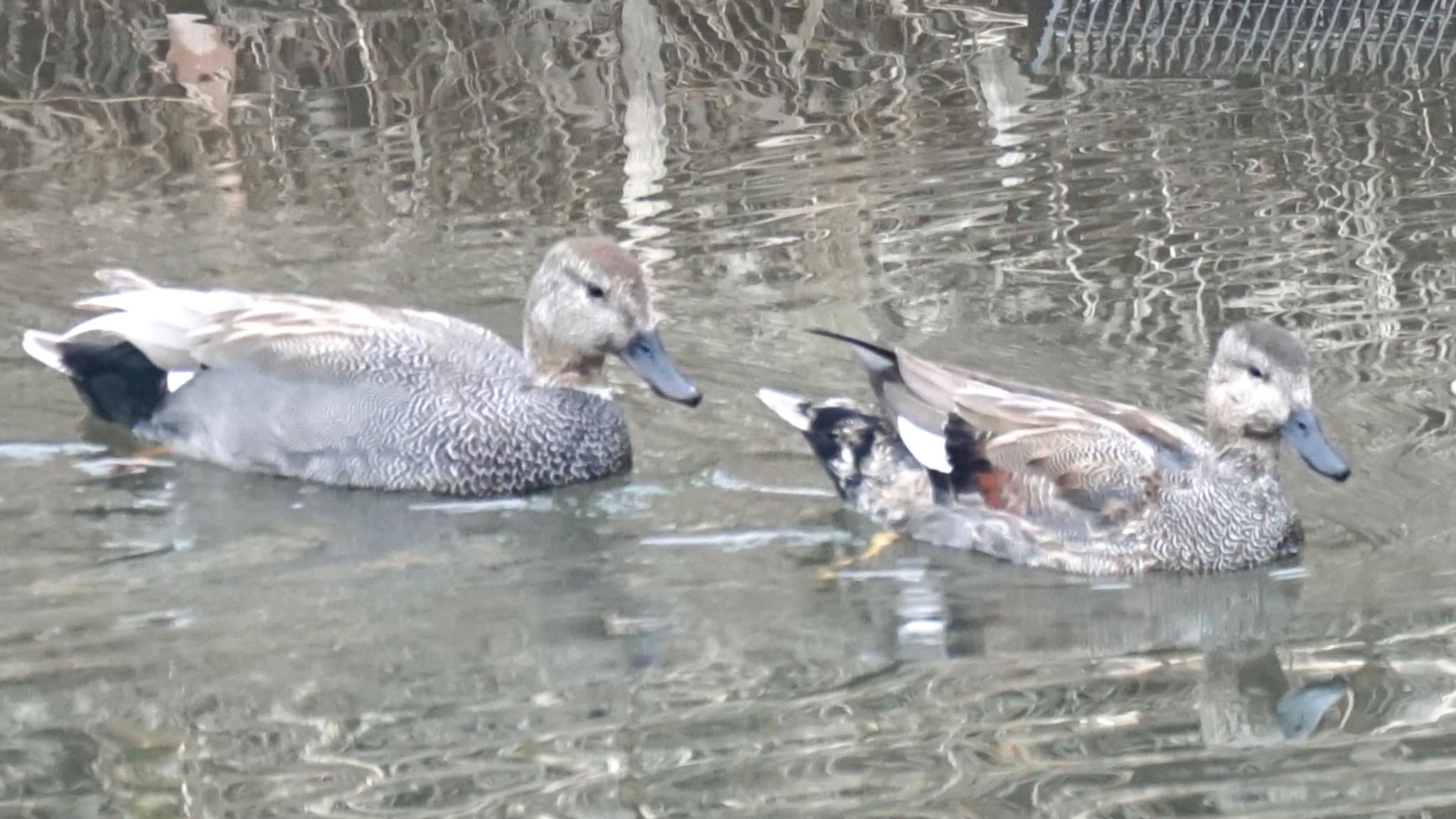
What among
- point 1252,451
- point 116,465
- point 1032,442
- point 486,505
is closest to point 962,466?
point 1032,442

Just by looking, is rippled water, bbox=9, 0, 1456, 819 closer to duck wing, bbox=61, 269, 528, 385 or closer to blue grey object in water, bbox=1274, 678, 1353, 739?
blue grey object in water, bbox=1274, 678, 1353, 739

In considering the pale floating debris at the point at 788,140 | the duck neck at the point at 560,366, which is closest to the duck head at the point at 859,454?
the duck neck at the point at 560,366

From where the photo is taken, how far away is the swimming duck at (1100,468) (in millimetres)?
6551

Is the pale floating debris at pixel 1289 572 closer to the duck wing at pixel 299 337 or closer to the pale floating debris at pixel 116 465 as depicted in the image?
the duck wing at pixel 299 337

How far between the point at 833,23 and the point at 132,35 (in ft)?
12.4

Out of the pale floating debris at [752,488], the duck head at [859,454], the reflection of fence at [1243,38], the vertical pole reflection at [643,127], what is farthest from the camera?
the reflection of fence at [1243,38]

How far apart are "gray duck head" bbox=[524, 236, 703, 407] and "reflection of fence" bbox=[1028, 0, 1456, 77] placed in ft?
18.4

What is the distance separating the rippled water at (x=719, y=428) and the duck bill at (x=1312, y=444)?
290 millimetres

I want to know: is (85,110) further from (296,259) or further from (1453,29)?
(1453,29)

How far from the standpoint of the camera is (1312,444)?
6426 mm

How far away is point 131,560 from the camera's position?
6574 mm

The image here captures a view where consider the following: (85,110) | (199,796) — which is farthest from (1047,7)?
(199,796)

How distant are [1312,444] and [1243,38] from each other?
732 centimetres

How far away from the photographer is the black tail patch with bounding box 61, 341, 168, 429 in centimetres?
773
